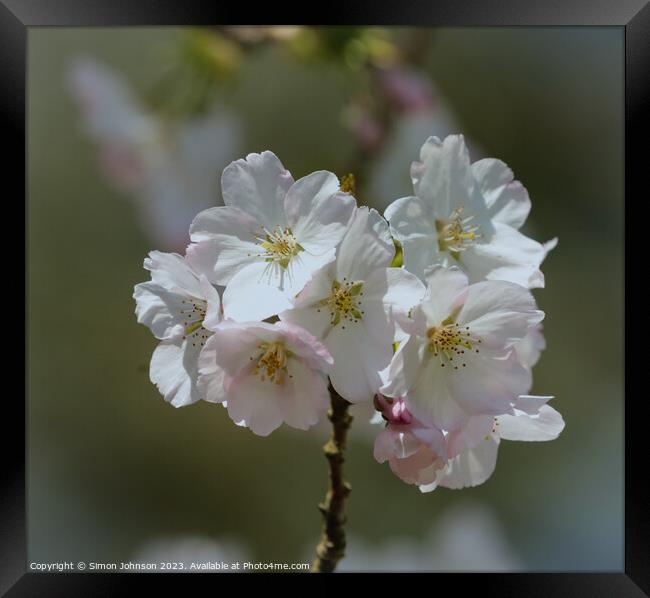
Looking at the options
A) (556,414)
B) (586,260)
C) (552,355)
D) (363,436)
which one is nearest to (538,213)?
(586,260)

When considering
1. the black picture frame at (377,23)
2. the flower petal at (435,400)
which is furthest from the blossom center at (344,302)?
the black picture frame at (377,23)

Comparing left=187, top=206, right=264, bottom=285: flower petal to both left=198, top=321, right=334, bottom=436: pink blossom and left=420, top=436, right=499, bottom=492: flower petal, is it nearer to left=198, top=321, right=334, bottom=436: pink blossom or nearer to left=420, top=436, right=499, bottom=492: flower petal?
left=198, top=321, right=334, bottom=436: pink blossom

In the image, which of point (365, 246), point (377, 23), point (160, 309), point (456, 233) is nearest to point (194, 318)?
point (160, 309)

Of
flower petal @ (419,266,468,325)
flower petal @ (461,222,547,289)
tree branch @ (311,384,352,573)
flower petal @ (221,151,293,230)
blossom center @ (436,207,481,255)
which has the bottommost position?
tree branch @ (311,384,352,573)

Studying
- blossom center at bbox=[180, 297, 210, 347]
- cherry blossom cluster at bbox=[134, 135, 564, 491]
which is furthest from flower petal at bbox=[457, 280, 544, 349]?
blossom center at bbox=[180, 297, 210, 347]

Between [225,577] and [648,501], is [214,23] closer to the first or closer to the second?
[225,577]

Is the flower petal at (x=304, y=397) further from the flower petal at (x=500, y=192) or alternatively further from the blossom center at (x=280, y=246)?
the flower petal at (x=500, y=192)

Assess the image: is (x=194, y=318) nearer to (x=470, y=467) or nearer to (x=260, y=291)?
(x=260, y=291)
